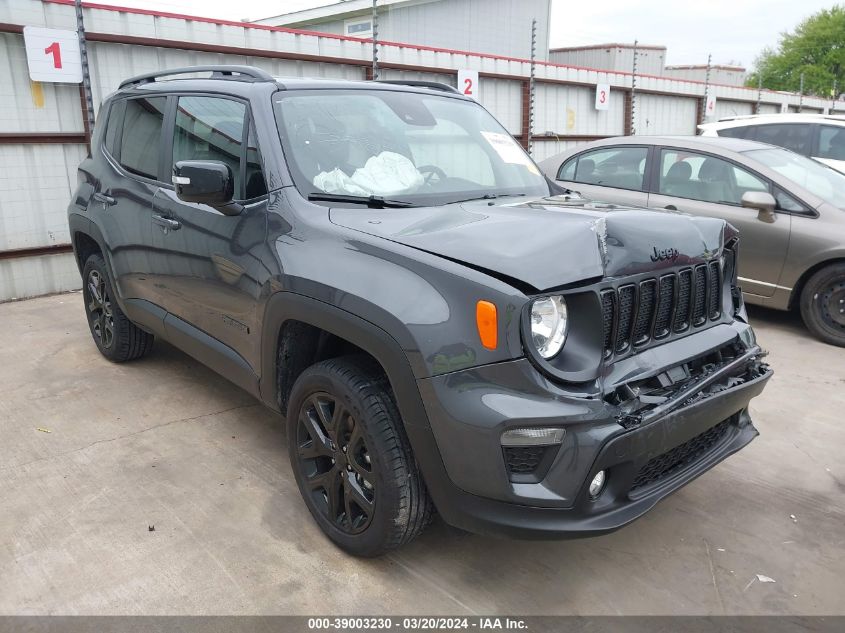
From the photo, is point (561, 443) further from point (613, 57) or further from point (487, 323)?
point (613, 57)

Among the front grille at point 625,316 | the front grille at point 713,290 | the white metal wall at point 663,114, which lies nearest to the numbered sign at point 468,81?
the white metal wall at point 663,114

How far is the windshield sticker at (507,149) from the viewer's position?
379 centimetres

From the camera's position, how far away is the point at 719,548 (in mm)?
2938

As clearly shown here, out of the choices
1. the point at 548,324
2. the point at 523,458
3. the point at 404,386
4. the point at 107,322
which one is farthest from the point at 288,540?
the point at 107,322

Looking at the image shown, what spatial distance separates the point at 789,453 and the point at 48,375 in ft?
15.3

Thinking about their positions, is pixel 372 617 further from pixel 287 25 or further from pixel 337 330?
pixel 287 25

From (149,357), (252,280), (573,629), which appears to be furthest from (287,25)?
(573,629)

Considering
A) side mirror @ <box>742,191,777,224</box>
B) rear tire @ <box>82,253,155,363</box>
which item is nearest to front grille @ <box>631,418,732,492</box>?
side mirror @ <box>742,191,777,224</box>

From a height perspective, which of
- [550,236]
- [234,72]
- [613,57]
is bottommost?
[550,236]

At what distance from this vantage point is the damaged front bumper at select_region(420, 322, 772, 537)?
2184 mm

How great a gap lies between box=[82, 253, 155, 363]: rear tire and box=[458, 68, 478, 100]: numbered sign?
6.56 meters

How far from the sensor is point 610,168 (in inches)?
266

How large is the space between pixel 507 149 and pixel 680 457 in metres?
1.93

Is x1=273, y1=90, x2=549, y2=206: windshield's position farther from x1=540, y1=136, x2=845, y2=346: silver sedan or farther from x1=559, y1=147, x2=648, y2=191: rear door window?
x1=559, y1=147, x2=648, y2=191: rear door window
